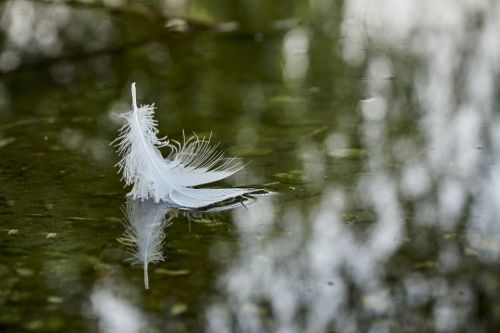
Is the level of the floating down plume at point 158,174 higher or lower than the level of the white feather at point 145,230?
higher

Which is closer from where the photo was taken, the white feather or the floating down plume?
the white feather

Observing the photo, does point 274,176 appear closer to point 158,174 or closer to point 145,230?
point 158,174

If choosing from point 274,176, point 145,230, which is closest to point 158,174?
point 145,230

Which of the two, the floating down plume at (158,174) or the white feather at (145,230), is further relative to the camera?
the floating down plume at (158,174)

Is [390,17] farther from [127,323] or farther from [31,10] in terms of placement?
[127,323]

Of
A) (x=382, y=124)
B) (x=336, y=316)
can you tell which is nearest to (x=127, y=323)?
(x=336, y=316)

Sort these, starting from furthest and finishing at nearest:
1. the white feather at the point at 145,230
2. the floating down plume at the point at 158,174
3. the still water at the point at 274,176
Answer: the floating down plume at the point at 158,174 → the white feather at the point at 145,230 → the still water at the point at 274,176
